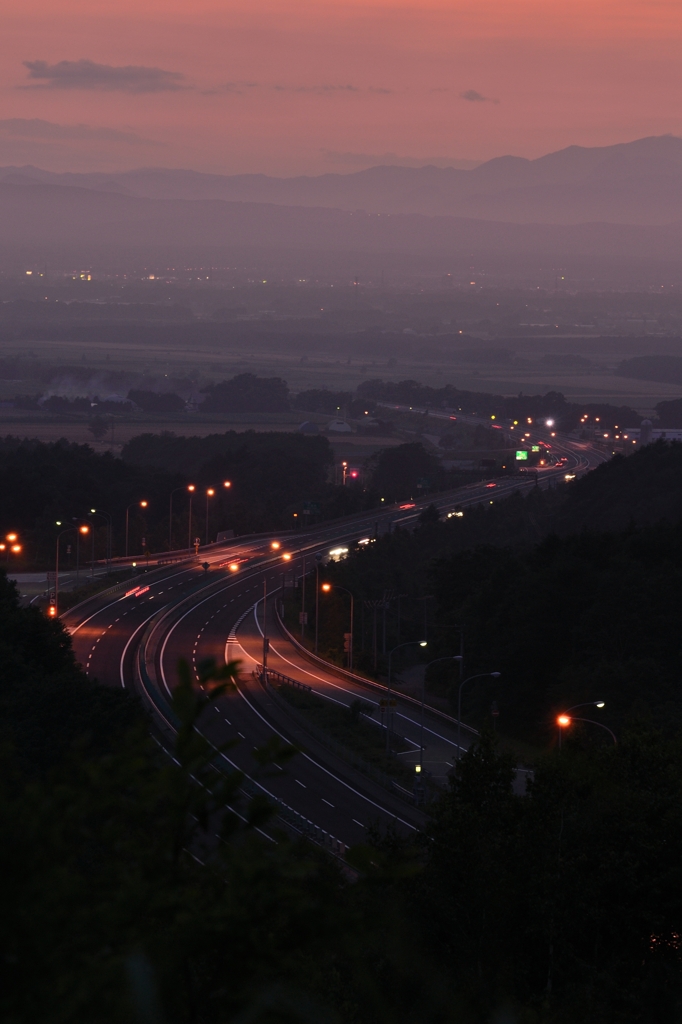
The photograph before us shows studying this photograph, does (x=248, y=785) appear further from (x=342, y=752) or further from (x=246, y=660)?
(x=246, y=660)

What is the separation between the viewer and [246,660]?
4375 centimetres

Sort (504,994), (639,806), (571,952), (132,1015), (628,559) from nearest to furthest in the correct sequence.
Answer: (132,1015) < (504,994) < (571,952) < (639,806) < (628,559)

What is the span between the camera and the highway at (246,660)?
94.1 feet

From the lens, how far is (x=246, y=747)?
31.3 m

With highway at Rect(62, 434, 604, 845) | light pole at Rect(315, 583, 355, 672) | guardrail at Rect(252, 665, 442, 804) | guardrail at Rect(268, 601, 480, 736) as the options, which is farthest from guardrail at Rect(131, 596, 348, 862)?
light pole at Rect(315, 583, 355, 672)

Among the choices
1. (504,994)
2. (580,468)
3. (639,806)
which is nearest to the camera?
(504,994)

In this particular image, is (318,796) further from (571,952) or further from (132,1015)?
(132,1015)

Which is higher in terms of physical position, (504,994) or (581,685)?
(504,994)

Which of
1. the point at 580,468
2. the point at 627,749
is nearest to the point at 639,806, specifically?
the point at 627,749

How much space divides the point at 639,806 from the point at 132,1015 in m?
13.6

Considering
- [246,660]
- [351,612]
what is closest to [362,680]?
[351,612]

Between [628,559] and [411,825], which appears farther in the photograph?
[628,559]

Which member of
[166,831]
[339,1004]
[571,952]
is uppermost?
[166,831]

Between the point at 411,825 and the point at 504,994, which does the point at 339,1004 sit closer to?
the point at 504,994
